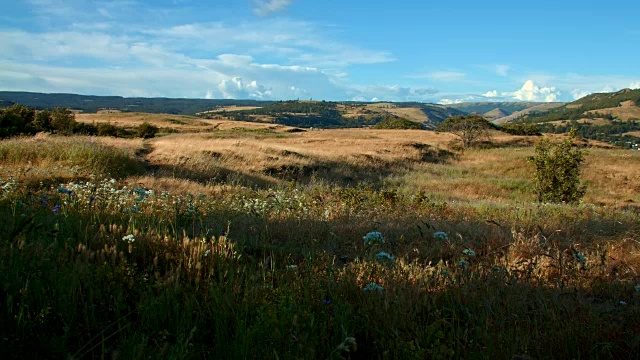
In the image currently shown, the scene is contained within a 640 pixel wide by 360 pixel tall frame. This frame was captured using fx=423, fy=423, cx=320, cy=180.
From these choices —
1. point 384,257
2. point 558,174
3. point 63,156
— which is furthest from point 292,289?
point 558,174

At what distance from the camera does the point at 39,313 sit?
2305 mm

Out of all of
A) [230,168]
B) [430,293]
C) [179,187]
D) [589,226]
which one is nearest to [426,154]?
[230,168]

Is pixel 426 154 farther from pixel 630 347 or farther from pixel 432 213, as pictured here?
pixel 630 347

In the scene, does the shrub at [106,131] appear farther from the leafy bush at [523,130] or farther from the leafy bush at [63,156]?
the leafy bush at [523,130]

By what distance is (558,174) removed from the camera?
69.1 ft

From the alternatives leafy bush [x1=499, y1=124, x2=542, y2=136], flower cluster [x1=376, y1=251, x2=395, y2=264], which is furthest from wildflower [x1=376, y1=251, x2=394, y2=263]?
leafy bush [x1=499, y1=124, x2=542, y2=136]

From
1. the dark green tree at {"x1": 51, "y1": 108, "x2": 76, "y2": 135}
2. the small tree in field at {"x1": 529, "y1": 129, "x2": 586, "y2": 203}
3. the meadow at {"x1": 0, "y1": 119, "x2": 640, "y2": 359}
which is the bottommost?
the small tree in field at {"x1": 529, "y1": 129, "x2": 586, "y2": 203}

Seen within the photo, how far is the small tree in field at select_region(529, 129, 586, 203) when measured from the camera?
2067 centimetres

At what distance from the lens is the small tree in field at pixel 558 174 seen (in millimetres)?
20672

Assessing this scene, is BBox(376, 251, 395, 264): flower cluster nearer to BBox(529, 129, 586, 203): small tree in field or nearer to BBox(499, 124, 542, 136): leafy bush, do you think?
BBox(529, 129, 586, 203): small tree in field

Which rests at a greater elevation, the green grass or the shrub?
the green grass

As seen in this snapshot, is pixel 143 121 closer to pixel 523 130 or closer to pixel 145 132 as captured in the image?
pixel 145 132

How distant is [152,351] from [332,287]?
4.37 ft

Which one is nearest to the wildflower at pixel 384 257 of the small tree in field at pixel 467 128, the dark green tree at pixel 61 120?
the dark green tree at pixel 61 120
